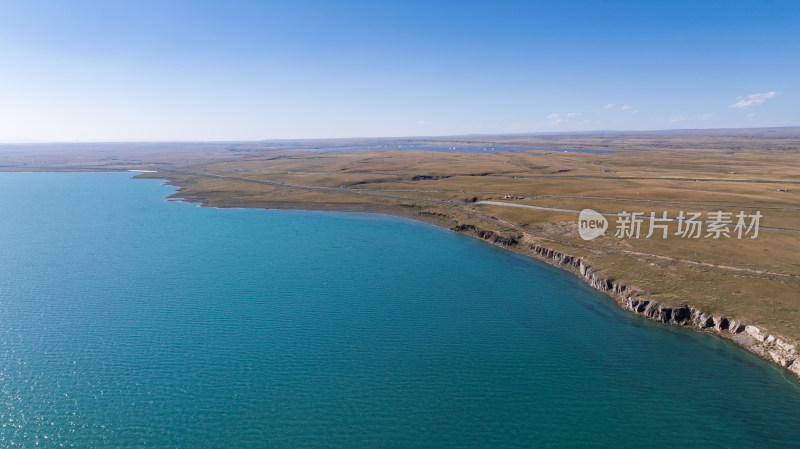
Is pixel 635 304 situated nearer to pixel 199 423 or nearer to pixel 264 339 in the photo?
pixel 264 339

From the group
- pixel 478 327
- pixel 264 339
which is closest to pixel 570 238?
pixel 478 327

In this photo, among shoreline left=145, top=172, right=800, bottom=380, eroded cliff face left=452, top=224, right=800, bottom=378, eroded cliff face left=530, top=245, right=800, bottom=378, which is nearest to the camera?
eroded cliff face left=530, top=245, right=800, bottom=378

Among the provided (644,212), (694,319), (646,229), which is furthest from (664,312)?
(644,212)

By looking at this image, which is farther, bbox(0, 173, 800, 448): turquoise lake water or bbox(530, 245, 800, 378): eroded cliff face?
bbox(530, 245, 800, 378): eroded cliff face

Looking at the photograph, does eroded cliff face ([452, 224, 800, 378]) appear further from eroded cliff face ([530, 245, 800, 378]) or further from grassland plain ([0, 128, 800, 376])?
grassland plain ([0, 128, 800, 376])

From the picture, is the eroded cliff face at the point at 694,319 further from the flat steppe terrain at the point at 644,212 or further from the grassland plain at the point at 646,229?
the flat steppe terrain at the point at 644,212

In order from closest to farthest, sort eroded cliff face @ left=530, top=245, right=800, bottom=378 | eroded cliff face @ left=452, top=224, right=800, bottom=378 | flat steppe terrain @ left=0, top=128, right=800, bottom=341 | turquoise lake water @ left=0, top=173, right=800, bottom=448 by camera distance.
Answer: turquoise lake water @ left=0, top=173, right=800, bottom=448 → eroded cliff face @ left=530, top=245, right=800, bottom=378 → eroded cliff face @ left=452, top=224, right=800, bottom=378 → flat steppe terrain @ left=0, top=128, right=800, bottom=341

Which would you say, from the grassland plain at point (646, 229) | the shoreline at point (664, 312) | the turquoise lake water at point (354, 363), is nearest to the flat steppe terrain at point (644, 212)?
the grassland plain at point (646, 229)


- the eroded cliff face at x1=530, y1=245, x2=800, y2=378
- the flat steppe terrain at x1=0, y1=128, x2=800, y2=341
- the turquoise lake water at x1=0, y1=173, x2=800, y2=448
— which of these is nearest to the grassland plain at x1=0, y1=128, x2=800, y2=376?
→ the eroded cliff face at x1=530, y1=245, x2=800, y2=378

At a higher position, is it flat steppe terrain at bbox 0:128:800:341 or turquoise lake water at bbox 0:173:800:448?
flat steppe terrain at bbox 0:128:800:341
